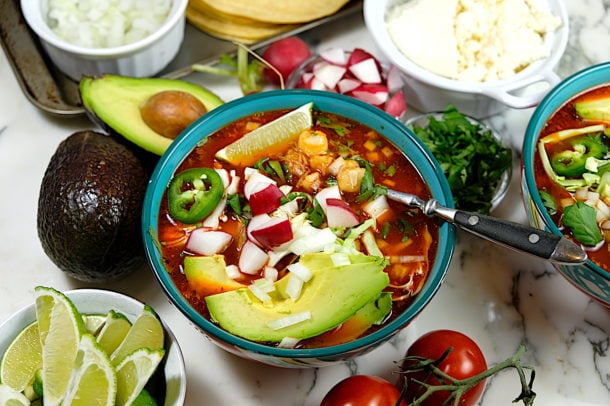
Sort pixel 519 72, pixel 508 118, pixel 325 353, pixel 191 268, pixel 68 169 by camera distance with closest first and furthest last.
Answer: pixel 325 353 → pixel 191 268 → pixel 68 169 → pixel 519 72 → pixel 508 118

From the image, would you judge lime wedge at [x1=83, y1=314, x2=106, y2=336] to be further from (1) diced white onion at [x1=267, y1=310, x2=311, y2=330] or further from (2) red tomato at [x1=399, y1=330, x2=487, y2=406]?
(2) red tomato at [x1=399, y1=330, x2=487, y2=406]

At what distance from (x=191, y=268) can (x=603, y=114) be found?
91 centimetres

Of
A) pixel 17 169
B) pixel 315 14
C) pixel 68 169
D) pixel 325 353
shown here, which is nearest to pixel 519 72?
pixel 315 14

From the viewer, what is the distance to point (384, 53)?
1.96m

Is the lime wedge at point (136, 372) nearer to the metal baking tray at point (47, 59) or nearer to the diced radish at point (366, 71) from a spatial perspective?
the metal baking tray at point (47, 59)

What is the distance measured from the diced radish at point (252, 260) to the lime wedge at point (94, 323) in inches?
11.2

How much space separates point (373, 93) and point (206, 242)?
645mm

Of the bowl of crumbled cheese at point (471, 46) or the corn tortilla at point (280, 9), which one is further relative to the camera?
the corn tortilla at point (280, 9)

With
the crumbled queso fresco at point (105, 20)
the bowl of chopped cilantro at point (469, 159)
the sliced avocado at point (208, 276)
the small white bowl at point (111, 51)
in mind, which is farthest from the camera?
the crumbled queso fresco at point (105, 20)

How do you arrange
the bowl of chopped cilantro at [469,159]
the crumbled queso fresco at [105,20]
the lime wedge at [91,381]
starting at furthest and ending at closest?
the crumbled queso fresco at [105,20], the bowl of chopped cilantro at [469,159], the lime wedge at [91,381]

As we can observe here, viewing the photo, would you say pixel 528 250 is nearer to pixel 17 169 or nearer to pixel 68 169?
pixel 68 169

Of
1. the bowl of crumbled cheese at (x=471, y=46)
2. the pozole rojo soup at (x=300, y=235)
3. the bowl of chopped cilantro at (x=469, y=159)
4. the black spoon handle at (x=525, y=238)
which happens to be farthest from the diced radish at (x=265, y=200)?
the bowl of crumbled cheese at (x=471, y=46)

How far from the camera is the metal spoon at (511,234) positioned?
1.43 metres

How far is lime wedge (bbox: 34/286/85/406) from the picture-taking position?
1421mm
